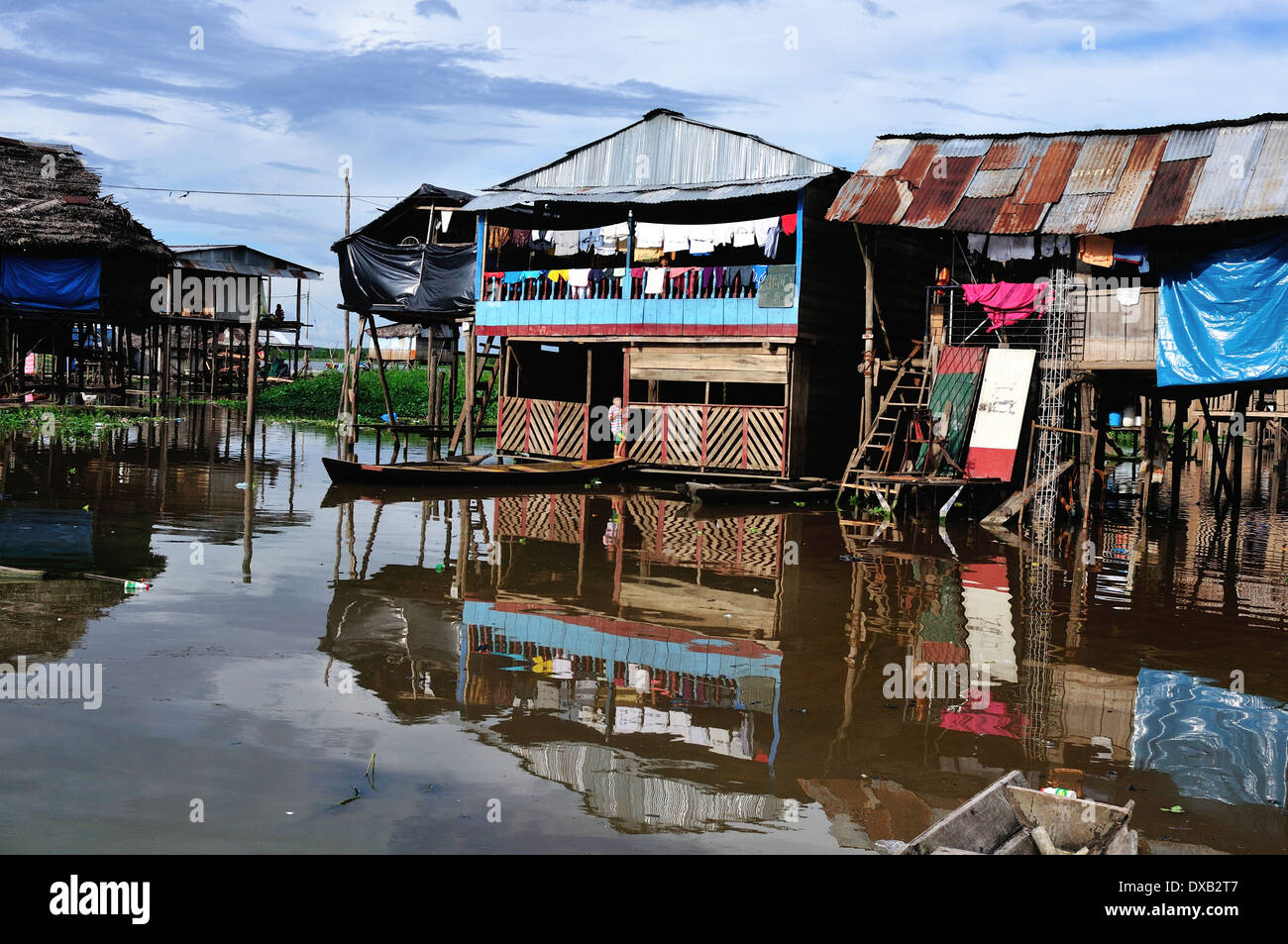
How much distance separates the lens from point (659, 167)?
24.2 metres

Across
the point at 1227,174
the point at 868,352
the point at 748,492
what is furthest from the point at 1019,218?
the point at 748,492

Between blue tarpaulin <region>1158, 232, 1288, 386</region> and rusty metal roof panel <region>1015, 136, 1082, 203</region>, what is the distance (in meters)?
2.39

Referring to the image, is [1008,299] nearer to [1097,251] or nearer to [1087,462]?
[1097,251]

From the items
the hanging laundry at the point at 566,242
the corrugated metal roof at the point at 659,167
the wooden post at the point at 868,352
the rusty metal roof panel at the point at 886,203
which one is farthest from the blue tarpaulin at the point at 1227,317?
the hanging laundry at the point at 566,242

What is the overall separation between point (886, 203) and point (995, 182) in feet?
6.10

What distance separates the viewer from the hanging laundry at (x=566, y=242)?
24828 millimetres

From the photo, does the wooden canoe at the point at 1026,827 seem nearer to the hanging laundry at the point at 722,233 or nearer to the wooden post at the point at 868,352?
the wooden post at the point at 868,352

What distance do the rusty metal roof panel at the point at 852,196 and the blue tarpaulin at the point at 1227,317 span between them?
528 cm

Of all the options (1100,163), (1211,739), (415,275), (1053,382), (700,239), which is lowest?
(1211,739)

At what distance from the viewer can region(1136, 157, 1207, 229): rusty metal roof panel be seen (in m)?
17.2

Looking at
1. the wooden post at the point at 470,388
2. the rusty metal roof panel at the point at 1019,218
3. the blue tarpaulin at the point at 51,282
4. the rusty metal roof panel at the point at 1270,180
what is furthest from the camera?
the blue tarpaulin at the point at 51,282

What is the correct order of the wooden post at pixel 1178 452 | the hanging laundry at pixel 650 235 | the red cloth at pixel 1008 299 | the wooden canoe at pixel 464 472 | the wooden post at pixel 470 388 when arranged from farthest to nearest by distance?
the wooden post at pixel 470 388 → the wooden post at pixel 1178 452 → the hanging laundry at pixel 650 235 → the wooden canoe at pixel 464 472 → the red cloth at pixel 1008 299

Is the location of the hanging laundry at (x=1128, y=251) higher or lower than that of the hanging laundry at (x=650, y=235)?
lower

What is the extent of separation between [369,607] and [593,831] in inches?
216
